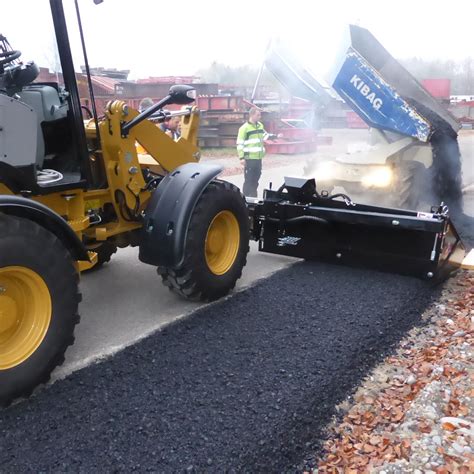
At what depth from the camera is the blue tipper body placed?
21.7 feet

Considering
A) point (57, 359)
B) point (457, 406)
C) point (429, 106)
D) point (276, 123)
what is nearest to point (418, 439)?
A: point (457, 406)

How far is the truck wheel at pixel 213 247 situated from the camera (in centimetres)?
369

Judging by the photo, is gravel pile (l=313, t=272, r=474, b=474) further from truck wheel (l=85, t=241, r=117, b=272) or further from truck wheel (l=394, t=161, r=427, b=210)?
truck wheel (l=394, t=161, r=427, b=210)

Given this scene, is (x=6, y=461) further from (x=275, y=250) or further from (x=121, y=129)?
(x=275, y=250)

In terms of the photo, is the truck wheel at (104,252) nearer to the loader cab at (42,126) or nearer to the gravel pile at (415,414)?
the loader cab at (42,126)

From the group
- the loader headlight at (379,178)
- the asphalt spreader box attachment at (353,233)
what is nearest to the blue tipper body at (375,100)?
the loader headlight at (379,178)

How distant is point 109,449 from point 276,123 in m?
16.2

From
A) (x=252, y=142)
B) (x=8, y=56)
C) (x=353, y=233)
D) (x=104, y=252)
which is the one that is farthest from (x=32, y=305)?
(x=252, y=142)

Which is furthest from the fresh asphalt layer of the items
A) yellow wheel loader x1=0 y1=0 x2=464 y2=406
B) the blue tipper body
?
the blue tipper body

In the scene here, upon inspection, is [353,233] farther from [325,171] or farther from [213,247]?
[325,171]

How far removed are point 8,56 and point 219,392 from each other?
2.24 meters

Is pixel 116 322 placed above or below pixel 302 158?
above

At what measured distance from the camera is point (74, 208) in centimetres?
329

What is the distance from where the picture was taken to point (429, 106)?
7461 mm
